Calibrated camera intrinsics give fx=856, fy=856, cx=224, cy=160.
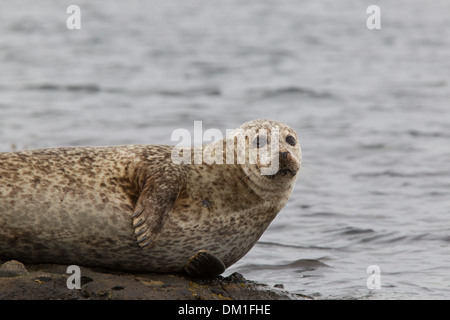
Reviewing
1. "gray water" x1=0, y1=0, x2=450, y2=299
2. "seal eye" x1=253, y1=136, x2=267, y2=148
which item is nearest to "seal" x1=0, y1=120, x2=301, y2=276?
"seal eye" x1=253, y1=136, x2=267, y2=148

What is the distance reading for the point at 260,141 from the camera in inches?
248

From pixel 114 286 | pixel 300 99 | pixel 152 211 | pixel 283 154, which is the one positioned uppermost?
pixel 283 154

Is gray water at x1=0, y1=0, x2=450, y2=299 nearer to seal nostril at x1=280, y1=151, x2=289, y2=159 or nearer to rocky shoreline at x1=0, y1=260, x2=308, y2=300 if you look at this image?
seal nostril at x1=280, y1=151, x2=289, y2=159

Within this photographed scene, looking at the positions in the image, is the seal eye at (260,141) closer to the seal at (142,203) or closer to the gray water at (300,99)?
the seal at (142,203)

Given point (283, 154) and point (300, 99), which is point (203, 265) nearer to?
point (283, 154)

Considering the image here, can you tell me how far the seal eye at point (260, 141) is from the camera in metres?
6.28

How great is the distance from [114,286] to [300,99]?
11326 mm

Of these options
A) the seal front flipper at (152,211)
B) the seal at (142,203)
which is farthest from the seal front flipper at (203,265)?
the seal front flipper at (152,211)

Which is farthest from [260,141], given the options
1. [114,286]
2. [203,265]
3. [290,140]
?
[114,286]

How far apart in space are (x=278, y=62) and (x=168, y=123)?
21.2ft

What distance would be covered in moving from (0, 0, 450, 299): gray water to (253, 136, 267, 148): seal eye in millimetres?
506

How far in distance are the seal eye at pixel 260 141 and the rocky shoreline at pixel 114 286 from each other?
0.99 m

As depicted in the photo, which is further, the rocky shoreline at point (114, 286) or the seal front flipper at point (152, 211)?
the seal front flipper at point (152, 211)
